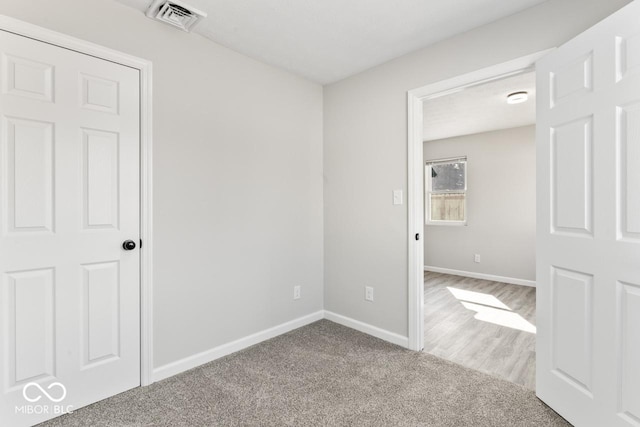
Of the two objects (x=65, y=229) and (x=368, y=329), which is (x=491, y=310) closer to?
(x=368, y=329)

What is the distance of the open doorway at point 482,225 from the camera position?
2.83 metres

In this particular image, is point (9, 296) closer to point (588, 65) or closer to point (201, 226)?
point (201, 226)

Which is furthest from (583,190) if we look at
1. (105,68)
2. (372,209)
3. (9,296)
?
(9,296)

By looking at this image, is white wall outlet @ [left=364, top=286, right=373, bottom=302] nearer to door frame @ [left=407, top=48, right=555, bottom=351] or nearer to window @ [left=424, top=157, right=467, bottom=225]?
door frame @ [left=407, top=48, right=555, bottom=351]

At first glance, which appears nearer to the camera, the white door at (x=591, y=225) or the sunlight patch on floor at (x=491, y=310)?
the white door at (x=591, y=225)

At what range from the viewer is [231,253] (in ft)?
8.17

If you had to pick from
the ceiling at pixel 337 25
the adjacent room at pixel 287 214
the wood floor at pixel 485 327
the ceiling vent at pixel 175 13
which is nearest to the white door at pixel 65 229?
the adjacent room at pixel 287 214

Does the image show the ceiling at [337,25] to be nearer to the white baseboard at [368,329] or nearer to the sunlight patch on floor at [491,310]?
the white baseboard at [368,329]

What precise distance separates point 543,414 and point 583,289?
2.50 ft

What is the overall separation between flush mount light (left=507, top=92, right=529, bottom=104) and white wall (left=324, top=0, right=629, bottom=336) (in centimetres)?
154

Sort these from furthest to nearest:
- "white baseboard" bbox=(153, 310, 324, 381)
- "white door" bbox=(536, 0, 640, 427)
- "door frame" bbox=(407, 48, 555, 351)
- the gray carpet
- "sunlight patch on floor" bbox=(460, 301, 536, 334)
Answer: "sunlight patch on floor" bbox=(460, 301, 536, 334) < "door frame" bbox=(407, 48, 555, 351) < "white baseboard" bbox=(153, 310, 324, 381) < the gray carpet < "white door" bbox=(536, 0, 640, 427)

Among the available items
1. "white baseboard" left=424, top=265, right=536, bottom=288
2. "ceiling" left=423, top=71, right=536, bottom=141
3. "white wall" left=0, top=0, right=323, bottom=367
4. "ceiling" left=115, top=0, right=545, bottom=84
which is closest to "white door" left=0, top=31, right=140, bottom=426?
"white wall" left=0, top=0, right=323, bottom=367

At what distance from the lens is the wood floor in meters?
2.36

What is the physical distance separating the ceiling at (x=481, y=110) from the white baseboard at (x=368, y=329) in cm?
233
